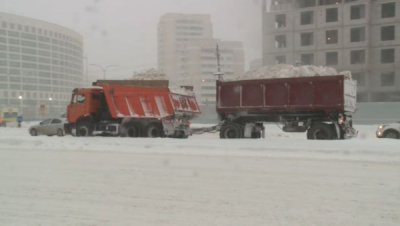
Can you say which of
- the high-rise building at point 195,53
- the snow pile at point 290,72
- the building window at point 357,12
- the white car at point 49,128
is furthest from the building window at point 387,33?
the high-rise building at point 195,53

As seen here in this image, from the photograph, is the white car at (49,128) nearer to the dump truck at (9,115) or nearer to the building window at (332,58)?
the dump truck at (9,115)

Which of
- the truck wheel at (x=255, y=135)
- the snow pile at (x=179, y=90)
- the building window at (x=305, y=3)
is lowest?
the truck wheel at (x=255, y=135)

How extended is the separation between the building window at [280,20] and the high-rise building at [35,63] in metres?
74.5

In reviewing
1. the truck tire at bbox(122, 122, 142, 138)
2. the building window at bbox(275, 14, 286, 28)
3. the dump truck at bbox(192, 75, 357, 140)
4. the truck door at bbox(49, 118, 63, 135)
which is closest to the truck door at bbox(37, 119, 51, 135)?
the truck door at bbox(49, 118, 63, 135)

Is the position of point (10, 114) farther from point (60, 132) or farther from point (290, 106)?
point (290, 106)

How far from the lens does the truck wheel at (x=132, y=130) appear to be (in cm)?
2192

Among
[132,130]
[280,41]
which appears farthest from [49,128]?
[280,41]

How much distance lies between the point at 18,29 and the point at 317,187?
131 metres

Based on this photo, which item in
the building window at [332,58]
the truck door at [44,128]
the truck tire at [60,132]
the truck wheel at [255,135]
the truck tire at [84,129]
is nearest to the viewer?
the truck wheel at [255,135]

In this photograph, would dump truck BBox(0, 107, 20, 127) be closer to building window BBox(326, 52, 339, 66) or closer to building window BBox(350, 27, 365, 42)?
building window BBox(326, 52, 339, 66)

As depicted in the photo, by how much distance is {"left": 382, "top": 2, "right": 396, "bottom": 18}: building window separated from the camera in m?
51.0

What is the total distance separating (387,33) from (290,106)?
39002 mm

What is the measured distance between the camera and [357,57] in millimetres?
53469

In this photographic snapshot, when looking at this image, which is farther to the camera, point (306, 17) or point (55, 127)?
point (306, 17)
